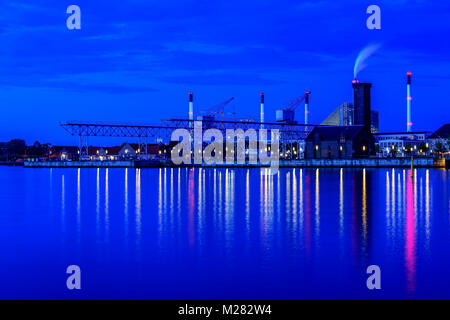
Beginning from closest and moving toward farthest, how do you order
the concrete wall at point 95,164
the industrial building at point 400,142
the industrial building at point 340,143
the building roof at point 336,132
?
the industrial building at point 340,143
the building roof at point 336,132
the concrete wall at point 95,164
the industrial building at point 400,142

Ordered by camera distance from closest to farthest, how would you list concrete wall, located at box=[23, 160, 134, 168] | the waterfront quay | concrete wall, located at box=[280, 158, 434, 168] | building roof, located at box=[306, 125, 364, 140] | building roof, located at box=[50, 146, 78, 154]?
the waterfront quay
concrete wall, located at box=[280, 158, 434, 168]
building roof, located at box=[306, 125, 364, 140]
concrete wall, located at box=[23, 160, 134, 168]
building roof, located at box=[50, 146, 78, 154]

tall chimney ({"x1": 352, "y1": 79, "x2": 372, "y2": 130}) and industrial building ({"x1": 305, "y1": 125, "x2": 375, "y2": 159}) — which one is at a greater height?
tall chimney ({"x1": 352, "y1": 79, "x2": 372, "y2": 130})

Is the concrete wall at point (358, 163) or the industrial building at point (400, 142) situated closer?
the concrete wall at point (358, 163)

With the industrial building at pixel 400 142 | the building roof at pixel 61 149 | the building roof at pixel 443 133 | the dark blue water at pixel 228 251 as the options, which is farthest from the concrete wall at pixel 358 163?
the building roof at pixel 61 149

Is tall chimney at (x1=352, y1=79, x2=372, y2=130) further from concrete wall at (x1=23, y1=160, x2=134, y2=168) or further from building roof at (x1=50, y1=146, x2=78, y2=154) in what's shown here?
building roof at (x1=50, y1=146, x2=78, y2=154)

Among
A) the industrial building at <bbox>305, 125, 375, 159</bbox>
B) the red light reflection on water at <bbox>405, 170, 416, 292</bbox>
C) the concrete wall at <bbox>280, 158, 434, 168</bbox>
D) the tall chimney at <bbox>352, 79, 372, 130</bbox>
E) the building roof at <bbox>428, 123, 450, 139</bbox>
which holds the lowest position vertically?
the red light reflection on water at <bbox>405, 170, 416, 292</bbox>

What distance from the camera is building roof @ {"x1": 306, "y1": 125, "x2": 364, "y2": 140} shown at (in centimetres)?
11588

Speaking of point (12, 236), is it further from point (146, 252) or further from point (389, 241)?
point (389, 241)

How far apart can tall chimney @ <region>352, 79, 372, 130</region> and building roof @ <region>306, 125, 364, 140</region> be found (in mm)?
46321

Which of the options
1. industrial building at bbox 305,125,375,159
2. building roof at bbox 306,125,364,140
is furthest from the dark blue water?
building roof at bbox 306,125,364,140

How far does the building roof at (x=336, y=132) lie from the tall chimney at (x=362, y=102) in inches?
1824

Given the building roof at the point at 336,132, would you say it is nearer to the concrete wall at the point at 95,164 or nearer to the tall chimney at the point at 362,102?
the concrete wall at the point at 95,164

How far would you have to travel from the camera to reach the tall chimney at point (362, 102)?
541 ft

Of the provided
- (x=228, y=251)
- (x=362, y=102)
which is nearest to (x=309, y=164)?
(x=362, y=102)
